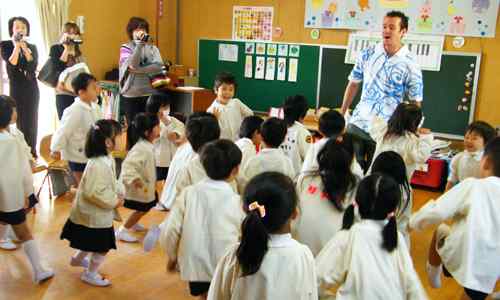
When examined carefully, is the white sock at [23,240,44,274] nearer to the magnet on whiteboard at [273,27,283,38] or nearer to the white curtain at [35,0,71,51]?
A: the white curtain at [35,0,71,51]

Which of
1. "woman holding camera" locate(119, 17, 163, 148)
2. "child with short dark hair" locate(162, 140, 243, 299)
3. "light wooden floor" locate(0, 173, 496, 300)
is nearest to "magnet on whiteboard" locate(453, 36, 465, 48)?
"light wooden floor" locate(0, 173, 496, 300)

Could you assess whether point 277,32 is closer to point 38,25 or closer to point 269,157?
point 38,25

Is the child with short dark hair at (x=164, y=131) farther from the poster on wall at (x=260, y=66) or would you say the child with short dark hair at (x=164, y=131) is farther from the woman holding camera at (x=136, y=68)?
the poster on wall at (x=260, y=66)

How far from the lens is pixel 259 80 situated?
6.36 m

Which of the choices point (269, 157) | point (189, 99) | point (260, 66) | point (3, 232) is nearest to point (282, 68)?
point (260, 66)

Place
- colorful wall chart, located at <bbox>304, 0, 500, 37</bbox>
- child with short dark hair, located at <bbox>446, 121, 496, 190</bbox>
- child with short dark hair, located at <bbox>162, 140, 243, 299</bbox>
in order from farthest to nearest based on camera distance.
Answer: colorful wall chart, located at <bbox>304, 0, 500, 37</bbox>, child with short dark hair, located at <bbox>446, 121, 496, 190</bbox>, child with short dark hair, located at <bbox>162, 140, 243, 299</bbox>

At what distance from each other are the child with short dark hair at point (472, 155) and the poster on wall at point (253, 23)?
11.2 ft

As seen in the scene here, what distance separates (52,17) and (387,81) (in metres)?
3.85

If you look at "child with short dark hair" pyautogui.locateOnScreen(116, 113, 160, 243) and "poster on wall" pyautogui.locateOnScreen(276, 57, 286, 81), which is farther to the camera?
"poster on wall" pyautogui.locateOnScreen(276, 57, 286, 81)

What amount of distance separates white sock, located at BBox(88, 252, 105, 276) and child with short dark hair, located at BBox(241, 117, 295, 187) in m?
0.90

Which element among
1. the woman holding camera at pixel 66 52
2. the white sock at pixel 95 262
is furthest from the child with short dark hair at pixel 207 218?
the woman holding camera at pixel 66 52

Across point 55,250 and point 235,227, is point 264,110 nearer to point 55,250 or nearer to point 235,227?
point 55,250

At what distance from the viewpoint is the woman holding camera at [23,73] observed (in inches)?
189

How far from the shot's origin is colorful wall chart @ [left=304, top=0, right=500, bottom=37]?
16.7 feet
